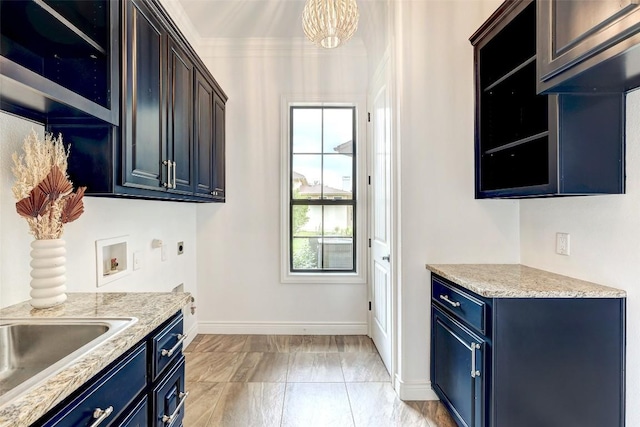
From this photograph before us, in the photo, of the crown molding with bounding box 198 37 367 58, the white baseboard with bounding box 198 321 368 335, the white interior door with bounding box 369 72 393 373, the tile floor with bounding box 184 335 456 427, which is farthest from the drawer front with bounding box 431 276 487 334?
the crown molding with bounding box 198 37 367 58

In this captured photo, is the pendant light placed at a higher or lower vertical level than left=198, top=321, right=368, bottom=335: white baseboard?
higher

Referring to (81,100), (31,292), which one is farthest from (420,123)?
(31,292)

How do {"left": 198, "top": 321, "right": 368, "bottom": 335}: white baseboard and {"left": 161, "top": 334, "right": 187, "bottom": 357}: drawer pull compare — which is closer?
{"left": 161, "top": 334, "right": 187, "bottom": 357}: drawer pull

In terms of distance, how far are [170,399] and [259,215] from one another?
2073 mm

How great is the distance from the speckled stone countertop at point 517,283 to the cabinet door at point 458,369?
0.84ft

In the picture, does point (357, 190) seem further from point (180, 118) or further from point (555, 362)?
point (555, 362)

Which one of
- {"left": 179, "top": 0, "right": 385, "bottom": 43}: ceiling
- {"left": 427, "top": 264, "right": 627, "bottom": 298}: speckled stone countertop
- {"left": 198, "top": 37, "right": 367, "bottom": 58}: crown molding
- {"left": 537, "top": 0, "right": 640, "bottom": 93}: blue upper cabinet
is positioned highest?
{"left": 179, "top": 0, "right": 385, "bottom": 43}: ceiling

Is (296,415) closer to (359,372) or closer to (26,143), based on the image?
(359,372)

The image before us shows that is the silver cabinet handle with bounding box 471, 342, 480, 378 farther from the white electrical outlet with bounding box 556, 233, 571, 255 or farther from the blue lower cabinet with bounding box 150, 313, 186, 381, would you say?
the blue lower cabinet with bounding box 150, 313, 186, 381

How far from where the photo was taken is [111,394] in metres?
0.96

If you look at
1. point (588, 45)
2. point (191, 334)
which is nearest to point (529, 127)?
point (588, 45)

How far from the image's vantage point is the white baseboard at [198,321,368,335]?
326cm

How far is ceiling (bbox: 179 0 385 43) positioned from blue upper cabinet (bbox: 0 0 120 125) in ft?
5.30

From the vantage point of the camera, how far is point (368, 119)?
3221mm
